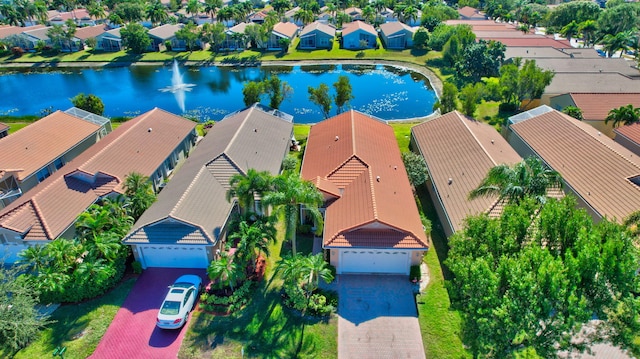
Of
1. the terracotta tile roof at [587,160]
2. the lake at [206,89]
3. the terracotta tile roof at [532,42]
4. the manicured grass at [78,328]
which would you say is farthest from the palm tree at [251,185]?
the terracotta tile roof at [532,42]

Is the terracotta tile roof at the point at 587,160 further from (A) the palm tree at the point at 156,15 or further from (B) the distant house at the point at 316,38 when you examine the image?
(A) the palm tree at the point at 156,15

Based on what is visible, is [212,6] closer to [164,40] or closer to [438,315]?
[164,40]

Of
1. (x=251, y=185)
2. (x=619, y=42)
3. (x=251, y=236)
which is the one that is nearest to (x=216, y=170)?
(x=251, y=185)

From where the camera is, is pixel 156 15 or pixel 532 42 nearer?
pixel 532 42

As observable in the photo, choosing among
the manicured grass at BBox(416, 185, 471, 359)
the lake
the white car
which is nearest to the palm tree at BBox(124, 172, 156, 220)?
the white car

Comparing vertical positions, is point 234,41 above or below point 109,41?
below

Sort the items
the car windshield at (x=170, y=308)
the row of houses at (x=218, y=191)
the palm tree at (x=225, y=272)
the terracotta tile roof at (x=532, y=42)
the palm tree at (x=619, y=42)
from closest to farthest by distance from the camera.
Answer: the car windshield at (x=170, y=308)
the palm tree at (x=225, y=272)
the row of houses at (x=218, y=191)
the palm tree at (x=619, y=42)
the terracotta tile roof at (x=532, y=42)
